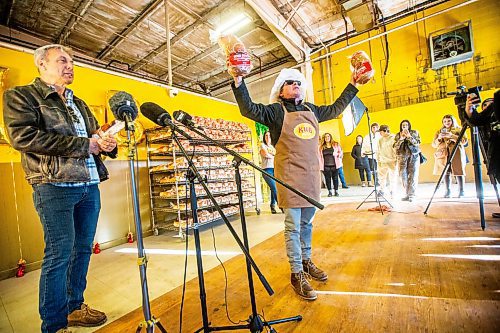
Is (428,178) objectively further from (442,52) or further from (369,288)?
(369,288)

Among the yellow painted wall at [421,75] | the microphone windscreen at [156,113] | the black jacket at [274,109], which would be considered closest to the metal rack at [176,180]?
the black jacket at [274,109]

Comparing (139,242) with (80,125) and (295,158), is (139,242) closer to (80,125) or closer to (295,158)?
(80,125)

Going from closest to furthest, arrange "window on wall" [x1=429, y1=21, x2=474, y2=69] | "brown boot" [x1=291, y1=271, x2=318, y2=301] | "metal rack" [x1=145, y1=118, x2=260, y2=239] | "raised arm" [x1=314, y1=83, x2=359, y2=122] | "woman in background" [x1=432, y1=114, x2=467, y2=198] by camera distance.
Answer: "brown boot" [x1=291, y1=271, x2=318, y2=301] → "raised arm" [x1=314, y1=83, x2=359, y2=122] → "metal rack" [x1=145, y1=118, x2=260, y2=239] → "woman in background" [x1=432, y1=114, x2=467, y2=198] → "window on wall" [x1=429, y1=21, x2=474, y2=69]

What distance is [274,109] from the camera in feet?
6.28

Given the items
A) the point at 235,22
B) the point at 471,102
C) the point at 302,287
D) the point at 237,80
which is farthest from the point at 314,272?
the point at 235,22

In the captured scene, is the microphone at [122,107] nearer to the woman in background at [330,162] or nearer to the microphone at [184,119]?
the microphone at [184,119]

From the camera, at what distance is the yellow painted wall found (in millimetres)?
6934

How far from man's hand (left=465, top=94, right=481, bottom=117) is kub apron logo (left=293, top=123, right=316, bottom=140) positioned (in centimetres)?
208

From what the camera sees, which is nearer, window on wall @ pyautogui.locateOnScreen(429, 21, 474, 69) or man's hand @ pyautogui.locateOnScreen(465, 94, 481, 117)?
man's hand @ pyautogui.locateOnScreen(465, 94, 481, 117)

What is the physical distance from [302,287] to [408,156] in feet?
14.0

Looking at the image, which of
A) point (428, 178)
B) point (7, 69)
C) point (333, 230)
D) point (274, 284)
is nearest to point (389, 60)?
point (428, 178)

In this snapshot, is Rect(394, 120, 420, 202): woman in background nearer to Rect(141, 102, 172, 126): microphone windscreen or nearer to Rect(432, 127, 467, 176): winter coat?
Rect(432, 127, 467, 176): winter coat

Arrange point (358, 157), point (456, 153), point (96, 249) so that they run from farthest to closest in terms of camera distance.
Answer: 1. point (358, 157)
2. point (456, 153)
3. point (96, 249)

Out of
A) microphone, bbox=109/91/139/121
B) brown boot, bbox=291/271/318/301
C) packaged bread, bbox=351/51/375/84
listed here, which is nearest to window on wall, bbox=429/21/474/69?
packaged bread, bbox=351/51/375/84
